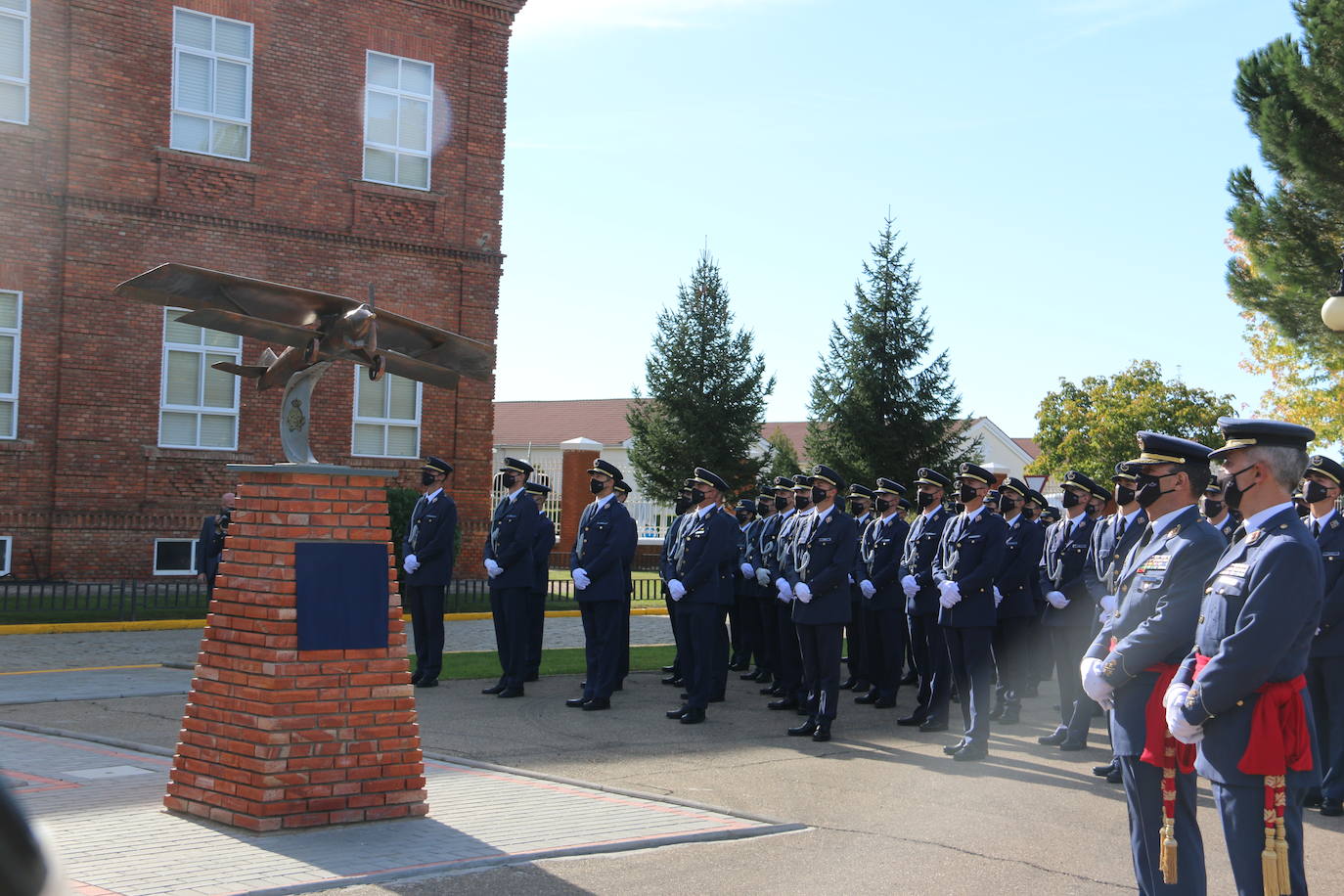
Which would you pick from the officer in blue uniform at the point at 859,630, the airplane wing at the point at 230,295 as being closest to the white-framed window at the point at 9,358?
the officer in blue uniform at the point at 859,630

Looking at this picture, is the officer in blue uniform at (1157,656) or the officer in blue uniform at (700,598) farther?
the officer in blue uniform at (700,598)

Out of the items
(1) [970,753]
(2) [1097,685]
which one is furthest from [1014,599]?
(2) [1097,685]

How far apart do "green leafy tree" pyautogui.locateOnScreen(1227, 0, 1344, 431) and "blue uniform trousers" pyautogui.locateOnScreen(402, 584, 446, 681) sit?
54.4 ft

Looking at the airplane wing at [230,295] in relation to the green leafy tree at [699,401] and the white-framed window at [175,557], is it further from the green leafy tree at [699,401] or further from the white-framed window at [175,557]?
the green leafy tree at [699,401]

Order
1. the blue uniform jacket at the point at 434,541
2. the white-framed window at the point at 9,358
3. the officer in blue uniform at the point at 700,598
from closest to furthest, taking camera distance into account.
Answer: the officer in blue uniform at the point at 700,598
the blue uniform jacket at the point at 434,541
the white-framed window at the point at 9,358

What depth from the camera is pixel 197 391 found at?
22438mm

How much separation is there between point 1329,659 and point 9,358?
62.2ft

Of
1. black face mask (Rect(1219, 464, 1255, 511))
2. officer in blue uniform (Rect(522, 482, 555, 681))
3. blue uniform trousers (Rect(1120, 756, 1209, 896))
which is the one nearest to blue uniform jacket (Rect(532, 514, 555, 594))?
officer in blue uniform (Rect(522, 482, 555, 681))

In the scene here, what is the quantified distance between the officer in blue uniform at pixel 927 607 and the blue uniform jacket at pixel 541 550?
342 cm

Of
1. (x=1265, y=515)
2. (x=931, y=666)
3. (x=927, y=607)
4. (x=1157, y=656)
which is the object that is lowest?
(x=931, y=666)

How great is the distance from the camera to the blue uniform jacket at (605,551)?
1244 cm

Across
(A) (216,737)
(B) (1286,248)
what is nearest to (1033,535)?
(A) (216,737)

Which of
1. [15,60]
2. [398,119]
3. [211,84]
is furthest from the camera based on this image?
[398,119]

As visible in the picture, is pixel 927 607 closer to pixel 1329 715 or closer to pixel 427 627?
pixel 1329 715
